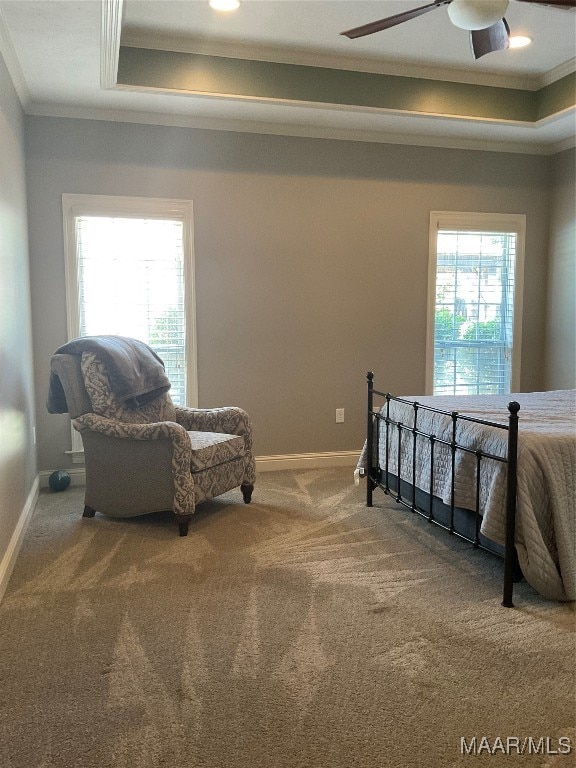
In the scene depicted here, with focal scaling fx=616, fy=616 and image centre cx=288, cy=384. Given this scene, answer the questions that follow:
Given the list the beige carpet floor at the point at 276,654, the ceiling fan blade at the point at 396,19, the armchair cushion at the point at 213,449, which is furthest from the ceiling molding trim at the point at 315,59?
the beige carpet floor at the point at 276,654

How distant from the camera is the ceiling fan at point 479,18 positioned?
250 centimetres

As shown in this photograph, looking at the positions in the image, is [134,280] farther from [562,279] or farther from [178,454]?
[562,279]

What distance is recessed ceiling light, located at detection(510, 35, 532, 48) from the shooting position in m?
3.99

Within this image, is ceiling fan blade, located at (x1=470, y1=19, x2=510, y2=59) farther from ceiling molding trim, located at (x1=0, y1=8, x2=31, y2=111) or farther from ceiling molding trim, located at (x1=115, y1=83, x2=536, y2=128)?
ceiling molding trim, located at (x1=0, y1=8, x2=31, y2=111)

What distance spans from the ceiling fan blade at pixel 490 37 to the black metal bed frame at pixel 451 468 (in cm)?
181

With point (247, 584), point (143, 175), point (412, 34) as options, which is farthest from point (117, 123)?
point (247, 584)

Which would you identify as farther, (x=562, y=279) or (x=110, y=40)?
(x=562, y=279)

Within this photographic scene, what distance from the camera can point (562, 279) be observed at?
18.1ft

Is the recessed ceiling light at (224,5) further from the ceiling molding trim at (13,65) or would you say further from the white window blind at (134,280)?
the white window blind at (134,280)

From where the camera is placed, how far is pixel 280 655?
2326mm

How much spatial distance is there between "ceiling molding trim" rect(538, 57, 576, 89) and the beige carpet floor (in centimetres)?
348

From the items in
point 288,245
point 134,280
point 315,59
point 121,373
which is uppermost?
point 315,59

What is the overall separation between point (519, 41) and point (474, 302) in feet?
6.93

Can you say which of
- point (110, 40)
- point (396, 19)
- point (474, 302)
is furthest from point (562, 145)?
point (110, 40)
